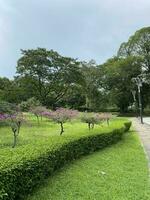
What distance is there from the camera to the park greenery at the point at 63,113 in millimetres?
7148

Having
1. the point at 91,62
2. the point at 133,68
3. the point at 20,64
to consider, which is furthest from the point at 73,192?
the point at 91,62

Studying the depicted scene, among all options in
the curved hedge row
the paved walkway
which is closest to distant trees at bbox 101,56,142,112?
the paved walkway

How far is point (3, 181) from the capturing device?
216 inches

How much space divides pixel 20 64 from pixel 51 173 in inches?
1620

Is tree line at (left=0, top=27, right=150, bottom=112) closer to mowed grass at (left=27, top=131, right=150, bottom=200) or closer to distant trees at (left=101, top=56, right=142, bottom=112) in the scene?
distant trees at (left=101, top=56, right=142, bottom=112)

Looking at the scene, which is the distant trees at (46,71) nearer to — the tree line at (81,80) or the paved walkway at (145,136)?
the tree line at (81,80)

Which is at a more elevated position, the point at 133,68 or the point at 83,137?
the point at 133,68

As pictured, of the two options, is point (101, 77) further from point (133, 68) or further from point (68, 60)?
point (68, 60)

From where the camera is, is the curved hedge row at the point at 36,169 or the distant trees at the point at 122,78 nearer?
the curved hedge row at the point at 36,169

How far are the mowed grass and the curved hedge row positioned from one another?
20 cm

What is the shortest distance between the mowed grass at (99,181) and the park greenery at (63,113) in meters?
0.08

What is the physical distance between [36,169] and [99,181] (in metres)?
1.88

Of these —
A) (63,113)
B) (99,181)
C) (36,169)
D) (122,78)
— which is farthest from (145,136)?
(122,78)

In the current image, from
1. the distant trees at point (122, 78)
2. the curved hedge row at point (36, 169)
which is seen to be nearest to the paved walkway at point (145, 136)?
the curved hedge row at point (36, 169)
